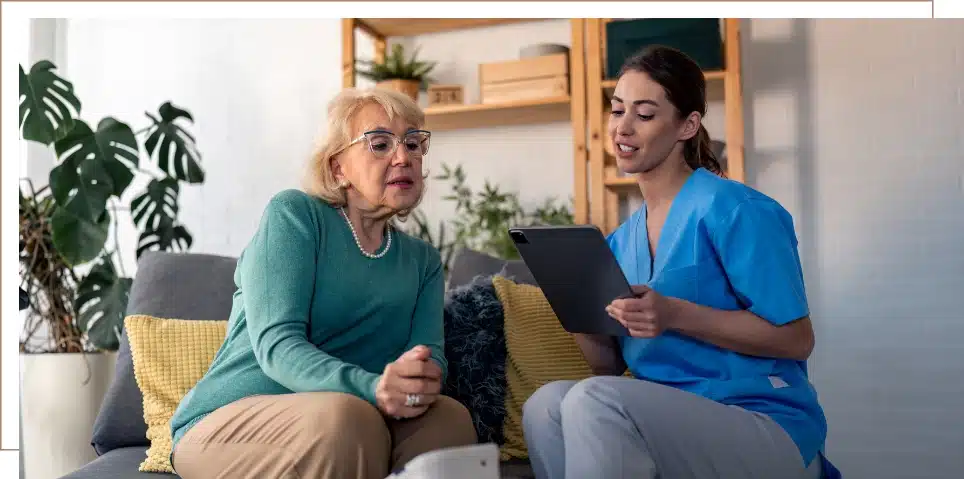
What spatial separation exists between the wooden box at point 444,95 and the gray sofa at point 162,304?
1.20 meters

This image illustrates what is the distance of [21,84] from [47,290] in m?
0.61

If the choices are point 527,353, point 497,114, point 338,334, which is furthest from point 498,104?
point 338,334

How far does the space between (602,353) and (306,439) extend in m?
0.63

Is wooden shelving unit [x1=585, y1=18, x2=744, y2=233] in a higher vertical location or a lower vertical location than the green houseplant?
higher

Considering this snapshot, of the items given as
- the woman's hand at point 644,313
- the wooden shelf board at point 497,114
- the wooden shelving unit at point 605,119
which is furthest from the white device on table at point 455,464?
the wooden shelf board at point 497,114

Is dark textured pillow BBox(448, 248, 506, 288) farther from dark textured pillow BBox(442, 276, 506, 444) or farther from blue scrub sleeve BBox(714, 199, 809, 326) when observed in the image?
blue scrub sleeve BBox(714, 199, 809, 326)

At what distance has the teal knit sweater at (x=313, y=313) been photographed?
A: 1.28 metres

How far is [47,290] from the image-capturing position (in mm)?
2646

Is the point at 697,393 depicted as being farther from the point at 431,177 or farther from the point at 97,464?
the point at 431,177

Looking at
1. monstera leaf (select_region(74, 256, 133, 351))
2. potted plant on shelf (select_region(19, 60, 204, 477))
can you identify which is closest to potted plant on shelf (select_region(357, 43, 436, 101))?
potted plant on shelf (select_region(19, 60, 204, 477))

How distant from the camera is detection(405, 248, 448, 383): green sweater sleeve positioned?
1504mm

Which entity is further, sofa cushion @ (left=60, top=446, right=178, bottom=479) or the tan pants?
sofa cushion @ (left=60, top=446, right=178, bottom=479)

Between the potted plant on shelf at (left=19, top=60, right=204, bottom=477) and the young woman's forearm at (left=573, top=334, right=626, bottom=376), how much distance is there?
4.87 feet

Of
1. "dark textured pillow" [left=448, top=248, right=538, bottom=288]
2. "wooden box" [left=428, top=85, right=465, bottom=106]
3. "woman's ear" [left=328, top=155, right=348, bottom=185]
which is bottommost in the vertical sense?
"dark textured pillow" [left=448, top=248, right=538, bottom=288]
